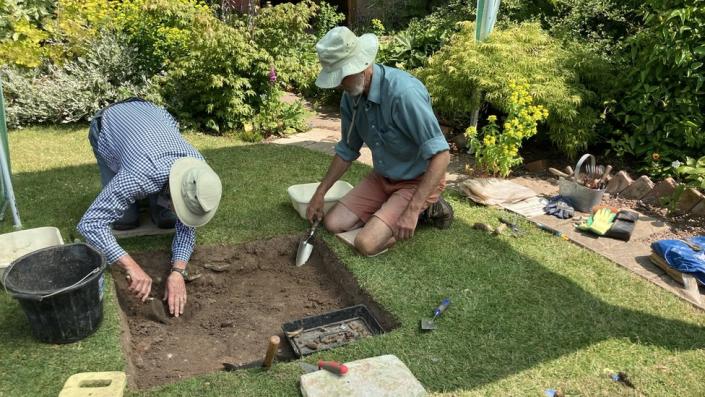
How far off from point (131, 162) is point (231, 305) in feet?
3.95

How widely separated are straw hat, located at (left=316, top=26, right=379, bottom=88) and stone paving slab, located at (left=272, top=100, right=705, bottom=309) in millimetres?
2151

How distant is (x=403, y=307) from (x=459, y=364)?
1.93 feet

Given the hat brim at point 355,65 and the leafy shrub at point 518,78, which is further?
the leafy shrub at point 518,78

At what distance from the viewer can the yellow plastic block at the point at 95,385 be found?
2.48 meters

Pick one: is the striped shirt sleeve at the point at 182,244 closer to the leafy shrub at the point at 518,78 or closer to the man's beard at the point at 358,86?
the man's beard at the point at 358,86

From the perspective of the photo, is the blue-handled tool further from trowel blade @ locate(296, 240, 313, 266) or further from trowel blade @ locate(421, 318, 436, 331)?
trowel blade @ locate(296, 240, 313, 266)

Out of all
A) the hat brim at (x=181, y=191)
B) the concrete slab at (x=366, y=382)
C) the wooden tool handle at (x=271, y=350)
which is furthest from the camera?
the hat brim at (x=181, y=191)

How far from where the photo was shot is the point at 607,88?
234 inches

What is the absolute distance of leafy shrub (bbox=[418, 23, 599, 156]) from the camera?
562 centimetres

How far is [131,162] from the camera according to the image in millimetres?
3488

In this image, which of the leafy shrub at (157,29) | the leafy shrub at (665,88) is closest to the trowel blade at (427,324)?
the leafy shrub at (665,88)

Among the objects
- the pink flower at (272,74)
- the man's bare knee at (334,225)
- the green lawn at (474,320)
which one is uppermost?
the pink flower at (272,74)

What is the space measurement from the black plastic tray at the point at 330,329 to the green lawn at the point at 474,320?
0.56 ft

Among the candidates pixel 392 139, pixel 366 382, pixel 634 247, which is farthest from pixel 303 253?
pixel 634 247
